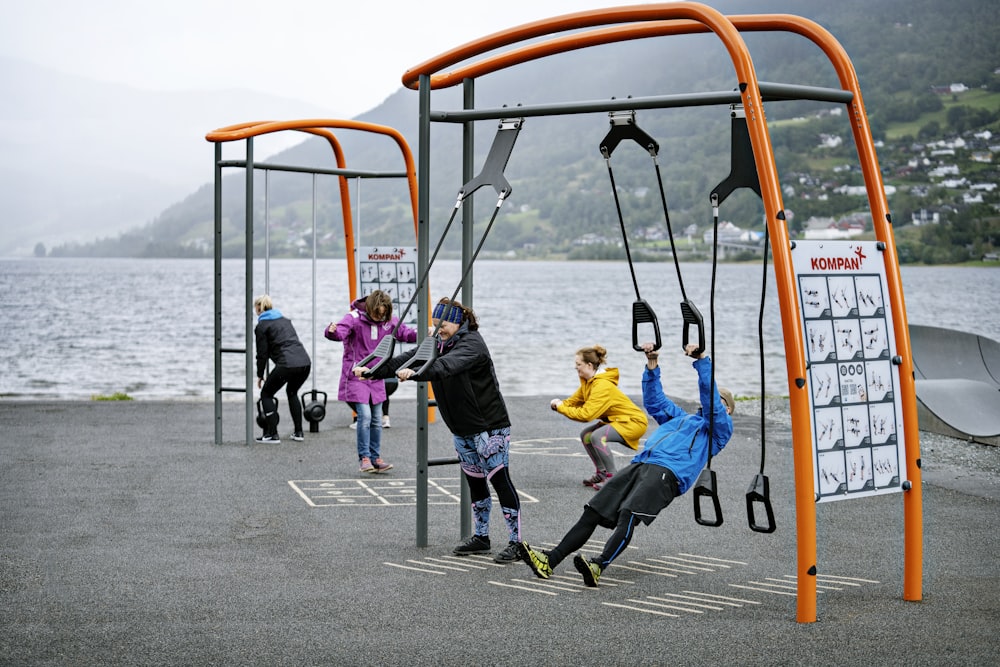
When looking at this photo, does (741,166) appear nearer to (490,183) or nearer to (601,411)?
(490,183)

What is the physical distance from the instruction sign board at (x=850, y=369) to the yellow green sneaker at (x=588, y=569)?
158 cm

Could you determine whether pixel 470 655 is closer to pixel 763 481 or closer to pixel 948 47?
pixel 763 481

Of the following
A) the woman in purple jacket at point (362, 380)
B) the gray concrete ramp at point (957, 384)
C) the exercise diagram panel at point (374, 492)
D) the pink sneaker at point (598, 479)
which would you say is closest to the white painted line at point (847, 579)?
the exercise diagram panel at point (374, 492)

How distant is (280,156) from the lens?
7795 inches

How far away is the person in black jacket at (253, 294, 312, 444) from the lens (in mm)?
14523

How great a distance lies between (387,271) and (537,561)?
871cm

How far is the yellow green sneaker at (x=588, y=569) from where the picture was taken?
7801 mm

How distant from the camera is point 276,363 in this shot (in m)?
14.7

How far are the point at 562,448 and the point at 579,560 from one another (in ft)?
21.3

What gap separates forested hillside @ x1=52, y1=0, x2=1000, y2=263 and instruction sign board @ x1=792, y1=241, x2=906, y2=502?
115 meters

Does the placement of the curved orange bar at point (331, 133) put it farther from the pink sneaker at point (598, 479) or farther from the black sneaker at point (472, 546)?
the black sneaker at point (472, 546)

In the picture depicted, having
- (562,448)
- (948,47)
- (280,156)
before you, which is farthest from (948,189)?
(562,448)

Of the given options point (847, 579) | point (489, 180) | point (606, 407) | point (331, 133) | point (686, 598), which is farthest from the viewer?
point (331, 133)

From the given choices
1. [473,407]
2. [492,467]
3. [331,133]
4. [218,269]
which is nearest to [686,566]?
[492,467]
